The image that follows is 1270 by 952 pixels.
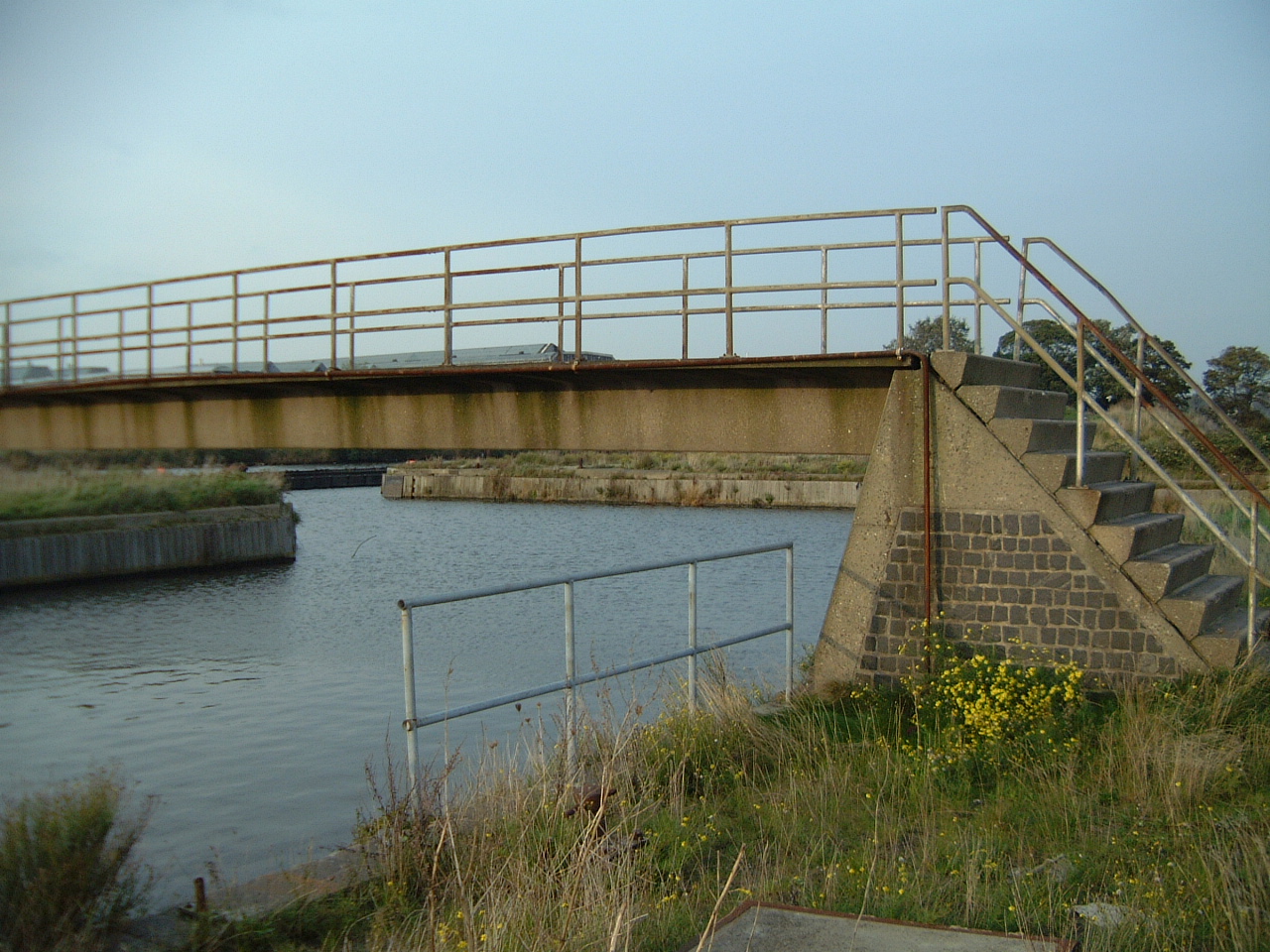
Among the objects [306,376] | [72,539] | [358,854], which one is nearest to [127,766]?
[306,376]

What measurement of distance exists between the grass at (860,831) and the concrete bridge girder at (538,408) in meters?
3.57

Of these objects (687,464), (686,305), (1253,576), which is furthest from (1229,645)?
(687,464)

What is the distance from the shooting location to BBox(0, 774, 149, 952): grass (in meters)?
5.01

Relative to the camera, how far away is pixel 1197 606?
362 inches

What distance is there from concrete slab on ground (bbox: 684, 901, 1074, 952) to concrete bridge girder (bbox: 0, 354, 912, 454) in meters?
6.80

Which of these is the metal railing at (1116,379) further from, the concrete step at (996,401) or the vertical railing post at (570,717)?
the vertical railing post at (570,717)

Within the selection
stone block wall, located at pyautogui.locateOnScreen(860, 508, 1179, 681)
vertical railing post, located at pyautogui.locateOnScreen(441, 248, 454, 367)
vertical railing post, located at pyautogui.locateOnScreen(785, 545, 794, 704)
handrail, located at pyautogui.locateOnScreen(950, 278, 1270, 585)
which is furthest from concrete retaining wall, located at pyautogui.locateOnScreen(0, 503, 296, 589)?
handrail, located at pyautogui.locateOnScreen(950, 278, 1270, 585)

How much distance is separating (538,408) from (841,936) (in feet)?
29.8

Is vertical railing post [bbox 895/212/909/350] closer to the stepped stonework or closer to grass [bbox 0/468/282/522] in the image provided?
the stepped stonework

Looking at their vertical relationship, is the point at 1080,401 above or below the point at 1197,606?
above

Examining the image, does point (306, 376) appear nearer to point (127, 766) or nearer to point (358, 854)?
point (127, 766)

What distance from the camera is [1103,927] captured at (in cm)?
450

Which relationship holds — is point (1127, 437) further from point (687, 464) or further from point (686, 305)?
point (687, 464)

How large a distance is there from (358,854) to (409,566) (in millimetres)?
25478
